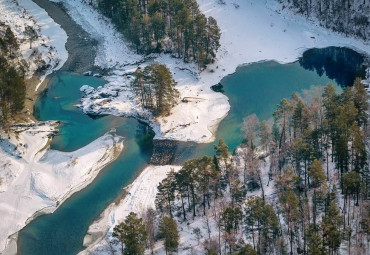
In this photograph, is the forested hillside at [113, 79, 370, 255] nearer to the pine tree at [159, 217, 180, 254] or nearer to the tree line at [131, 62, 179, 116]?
the pine tree at [159, 217, 180, 254]

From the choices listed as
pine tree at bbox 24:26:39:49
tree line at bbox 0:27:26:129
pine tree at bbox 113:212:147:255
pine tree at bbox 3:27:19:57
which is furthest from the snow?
pine tree at bbox 24:26:39:49

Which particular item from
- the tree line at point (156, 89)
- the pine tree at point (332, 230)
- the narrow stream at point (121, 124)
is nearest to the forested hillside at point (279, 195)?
the pine tree at point (332, 230)

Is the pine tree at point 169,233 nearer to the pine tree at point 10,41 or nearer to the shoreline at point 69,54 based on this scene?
the shoreline at point 69,54

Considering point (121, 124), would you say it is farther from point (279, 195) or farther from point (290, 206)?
point (290, 206)

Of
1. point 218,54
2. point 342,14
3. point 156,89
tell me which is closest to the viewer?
point 156,89

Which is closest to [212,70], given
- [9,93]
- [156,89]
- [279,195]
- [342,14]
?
[156,89]

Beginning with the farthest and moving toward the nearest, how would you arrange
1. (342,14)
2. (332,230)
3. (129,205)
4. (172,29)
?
1. (342,14)
2. (172,29)
3. (129,205)
4. (332,230)
